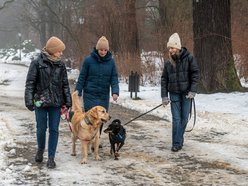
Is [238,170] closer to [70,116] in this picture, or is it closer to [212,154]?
[212,154]

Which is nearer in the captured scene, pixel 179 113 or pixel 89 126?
pixel 89 126

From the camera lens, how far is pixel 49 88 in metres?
6.48

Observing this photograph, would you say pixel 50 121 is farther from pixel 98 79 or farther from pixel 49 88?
pixel 98 79

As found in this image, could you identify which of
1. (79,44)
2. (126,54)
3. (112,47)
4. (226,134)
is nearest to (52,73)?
(226,134)

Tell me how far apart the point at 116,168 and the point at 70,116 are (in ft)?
4.48

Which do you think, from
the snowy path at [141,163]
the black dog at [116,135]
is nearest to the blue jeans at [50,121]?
the snowy path at [141,163]

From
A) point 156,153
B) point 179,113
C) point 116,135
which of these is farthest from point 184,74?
point 116,135

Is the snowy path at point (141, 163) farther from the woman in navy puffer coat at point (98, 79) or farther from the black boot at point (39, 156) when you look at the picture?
the woman in navy puffer coat at point (98, 79)

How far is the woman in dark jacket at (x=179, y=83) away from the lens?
306 inches

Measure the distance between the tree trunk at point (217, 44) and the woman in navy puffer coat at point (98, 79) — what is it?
763 cm

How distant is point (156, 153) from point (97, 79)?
1592 millimetres

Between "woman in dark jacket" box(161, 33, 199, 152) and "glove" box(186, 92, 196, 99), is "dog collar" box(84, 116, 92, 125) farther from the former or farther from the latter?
"glove" box(186, 92, 196, 99)

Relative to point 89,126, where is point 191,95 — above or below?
above

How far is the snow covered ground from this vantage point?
20.0 feet
